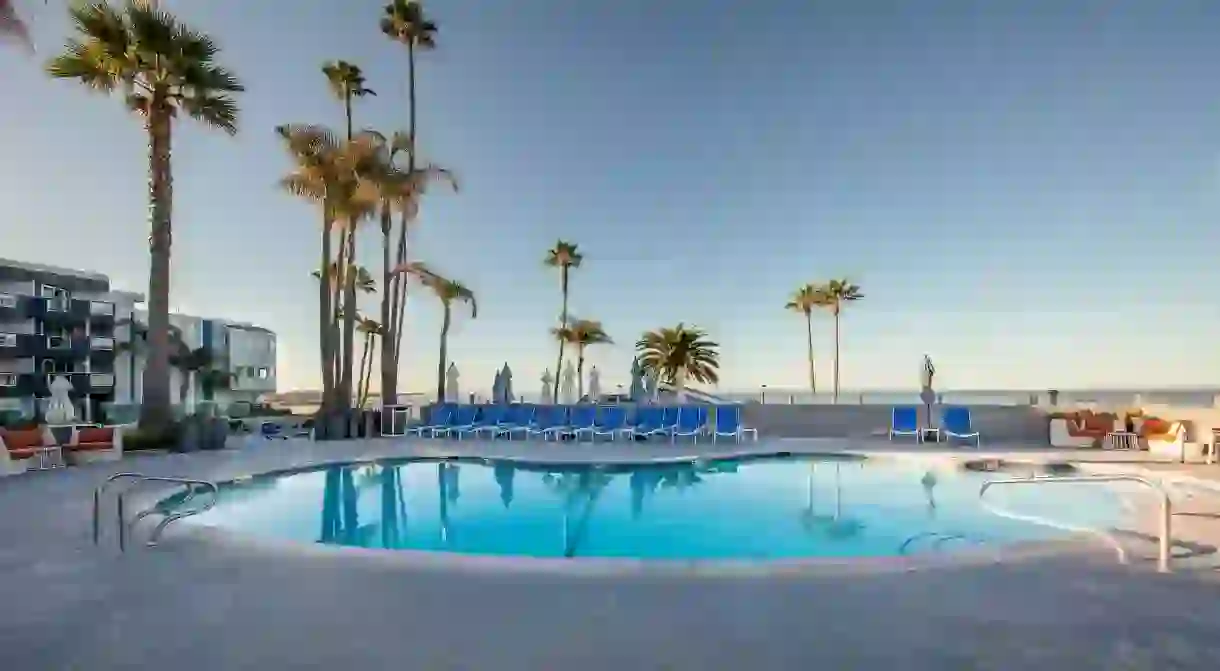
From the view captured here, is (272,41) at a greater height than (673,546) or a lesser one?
greater

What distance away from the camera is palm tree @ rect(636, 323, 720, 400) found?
34.9 metres

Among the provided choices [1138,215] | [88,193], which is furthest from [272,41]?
[1138,215]

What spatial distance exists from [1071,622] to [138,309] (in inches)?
1931

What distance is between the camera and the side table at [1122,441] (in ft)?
42.9

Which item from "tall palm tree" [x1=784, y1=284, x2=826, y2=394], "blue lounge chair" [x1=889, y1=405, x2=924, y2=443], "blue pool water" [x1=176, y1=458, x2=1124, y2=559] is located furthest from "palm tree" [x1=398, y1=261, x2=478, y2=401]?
"tall palm tree" [x1=784, y1=284, x2=826, y2=394]

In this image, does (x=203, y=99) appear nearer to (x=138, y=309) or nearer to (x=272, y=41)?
(x=272, y=41)

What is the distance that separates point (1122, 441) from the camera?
1320cm

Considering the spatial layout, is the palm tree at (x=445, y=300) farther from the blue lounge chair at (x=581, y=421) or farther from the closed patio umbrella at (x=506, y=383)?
the blue lounge chair at (x=581, y=421)

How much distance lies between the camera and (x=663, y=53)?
19344mm

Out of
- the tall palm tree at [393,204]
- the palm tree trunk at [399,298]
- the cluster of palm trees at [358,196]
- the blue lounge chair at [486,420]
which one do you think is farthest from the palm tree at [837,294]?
the blue lounge chair at [486,420]

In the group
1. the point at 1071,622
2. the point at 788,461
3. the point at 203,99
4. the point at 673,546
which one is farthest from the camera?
the point at 203,99

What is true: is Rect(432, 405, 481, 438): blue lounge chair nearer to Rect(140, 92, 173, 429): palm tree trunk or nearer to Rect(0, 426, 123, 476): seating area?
Rect(140, 92, 173, 429): palm tree trunk

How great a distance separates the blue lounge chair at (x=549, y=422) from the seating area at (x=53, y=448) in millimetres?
6919

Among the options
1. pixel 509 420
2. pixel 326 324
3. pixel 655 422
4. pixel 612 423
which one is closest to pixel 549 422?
pixel 509 420
